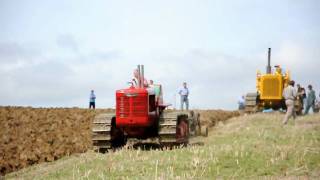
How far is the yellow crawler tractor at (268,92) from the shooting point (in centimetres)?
3044

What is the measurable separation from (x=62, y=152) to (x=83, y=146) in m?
1.24

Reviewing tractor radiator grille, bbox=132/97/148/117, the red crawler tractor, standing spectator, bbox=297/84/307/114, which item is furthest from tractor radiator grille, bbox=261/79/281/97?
tractor radiator grille, bbox=132/97/148/117

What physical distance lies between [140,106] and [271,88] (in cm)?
1549

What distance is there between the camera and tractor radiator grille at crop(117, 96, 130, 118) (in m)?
16.8

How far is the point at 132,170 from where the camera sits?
11.3 metres

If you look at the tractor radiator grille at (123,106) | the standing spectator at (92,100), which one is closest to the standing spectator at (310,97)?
the standing spectator at (92,100)

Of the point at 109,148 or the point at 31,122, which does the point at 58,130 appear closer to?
the point at 31,122

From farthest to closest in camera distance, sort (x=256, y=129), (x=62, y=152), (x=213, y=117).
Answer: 1. (x=213, y=117)
2. (x=256, y=129)
3. (x=62, y=152)

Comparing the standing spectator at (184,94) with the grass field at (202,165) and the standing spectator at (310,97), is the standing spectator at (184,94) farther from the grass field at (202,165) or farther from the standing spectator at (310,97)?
the grass field at (202,165)

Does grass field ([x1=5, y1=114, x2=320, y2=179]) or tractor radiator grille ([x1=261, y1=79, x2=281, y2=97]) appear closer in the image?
grass field ([x1=5, y1=114, x2=320, y2=179])

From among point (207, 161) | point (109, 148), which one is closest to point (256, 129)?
point (109, 148)

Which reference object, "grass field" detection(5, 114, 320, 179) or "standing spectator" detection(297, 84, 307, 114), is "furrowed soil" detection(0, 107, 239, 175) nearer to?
"grass field" detection(5, 114, 320, 179)

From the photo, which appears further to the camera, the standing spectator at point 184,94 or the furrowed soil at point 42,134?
the standing spectator at point 184,94

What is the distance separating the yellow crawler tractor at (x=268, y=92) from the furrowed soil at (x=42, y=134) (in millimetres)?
2169
